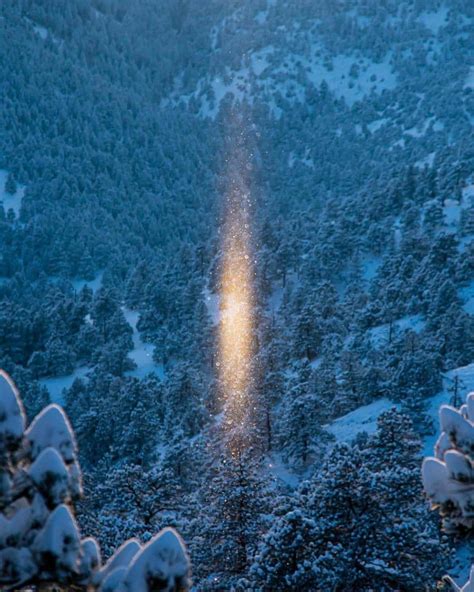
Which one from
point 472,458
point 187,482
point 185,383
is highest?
point 185,383

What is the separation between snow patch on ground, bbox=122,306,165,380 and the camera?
74.2 meters

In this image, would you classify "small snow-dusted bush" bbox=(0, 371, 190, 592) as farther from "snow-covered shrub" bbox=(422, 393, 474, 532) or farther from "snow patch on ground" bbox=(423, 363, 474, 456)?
"snow patch on ground" bbox=(423, 363, 474, 456)

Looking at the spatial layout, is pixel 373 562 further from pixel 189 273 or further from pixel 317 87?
pixel 317 87

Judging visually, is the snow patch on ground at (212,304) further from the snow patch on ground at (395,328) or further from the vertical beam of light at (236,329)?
the snow patch on ground at (395,328)

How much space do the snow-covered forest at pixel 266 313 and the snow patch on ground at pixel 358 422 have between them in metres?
0.22

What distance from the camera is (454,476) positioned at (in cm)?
541

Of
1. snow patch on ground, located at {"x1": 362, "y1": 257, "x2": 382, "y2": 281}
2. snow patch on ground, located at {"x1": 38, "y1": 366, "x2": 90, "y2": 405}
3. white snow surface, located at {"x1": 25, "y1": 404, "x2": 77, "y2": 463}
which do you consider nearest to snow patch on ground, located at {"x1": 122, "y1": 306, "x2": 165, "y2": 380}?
snow patch on ground, located at {"x1": 38, "y1": 366, "x2": 90, "y2": 405}

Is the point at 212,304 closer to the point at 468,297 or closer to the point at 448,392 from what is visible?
the point at 468,297

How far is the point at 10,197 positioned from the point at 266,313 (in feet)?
293

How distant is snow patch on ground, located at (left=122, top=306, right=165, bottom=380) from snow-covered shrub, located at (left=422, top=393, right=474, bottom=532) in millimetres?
66369

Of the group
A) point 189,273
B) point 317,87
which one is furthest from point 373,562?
point 317,87

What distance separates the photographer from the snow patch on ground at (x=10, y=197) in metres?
142

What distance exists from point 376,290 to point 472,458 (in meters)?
68.5

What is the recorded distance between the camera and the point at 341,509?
61.1 feet
